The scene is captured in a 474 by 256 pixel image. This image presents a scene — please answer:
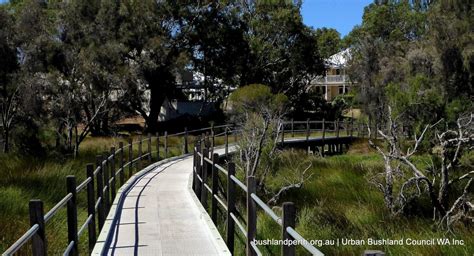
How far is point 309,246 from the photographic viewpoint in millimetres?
3828

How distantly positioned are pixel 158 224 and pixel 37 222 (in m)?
4.62

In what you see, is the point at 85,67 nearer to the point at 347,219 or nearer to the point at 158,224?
the point at 347,219

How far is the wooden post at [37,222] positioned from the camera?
4.51 metres

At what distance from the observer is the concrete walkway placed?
753 centimetres

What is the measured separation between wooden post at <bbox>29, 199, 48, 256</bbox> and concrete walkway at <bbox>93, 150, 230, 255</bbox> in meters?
2.62

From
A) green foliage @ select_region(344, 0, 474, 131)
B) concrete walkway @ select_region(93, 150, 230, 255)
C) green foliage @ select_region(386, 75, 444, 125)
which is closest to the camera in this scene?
concrete walkway @ select_region(93, 150, 230, 255)

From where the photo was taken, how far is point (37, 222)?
179 inches

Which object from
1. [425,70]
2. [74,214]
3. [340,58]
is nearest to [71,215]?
[74,214]

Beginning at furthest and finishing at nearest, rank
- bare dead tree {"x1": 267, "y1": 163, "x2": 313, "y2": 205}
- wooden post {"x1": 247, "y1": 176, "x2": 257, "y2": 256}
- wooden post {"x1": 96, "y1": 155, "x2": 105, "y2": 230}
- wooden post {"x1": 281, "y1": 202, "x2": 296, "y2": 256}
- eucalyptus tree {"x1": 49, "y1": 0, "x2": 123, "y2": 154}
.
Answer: eucalyptus tree {"x1": 49, "y1": 0, "x2": 123, "y2": 154} < bare dead tree {"x1": 267, "y1": 163, "x2": 313, "y2": 205} < wooden post {"x1": 96, "y1": 155, "x2": 105, "y2": 230} < wooden post {"x1": 247, "y1": 176, "x2": 257, "y2": 256} < wooden post {"x1": 281, "y1": 202, "x2": 296, "y2": 256}

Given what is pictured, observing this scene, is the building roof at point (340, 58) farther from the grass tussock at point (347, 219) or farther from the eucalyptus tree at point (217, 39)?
the grass tussock at point (347, 219)

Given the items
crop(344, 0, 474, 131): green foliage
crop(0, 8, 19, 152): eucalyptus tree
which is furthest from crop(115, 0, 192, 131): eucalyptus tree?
crop(344, 0, 474, 131): green foliage

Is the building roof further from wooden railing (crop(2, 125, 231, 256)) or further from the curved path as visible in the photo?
wooden railing (crop(2, 125, 231, 256))

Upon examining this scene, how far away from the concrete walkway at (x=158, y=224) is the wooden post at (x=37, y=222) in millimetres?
2619

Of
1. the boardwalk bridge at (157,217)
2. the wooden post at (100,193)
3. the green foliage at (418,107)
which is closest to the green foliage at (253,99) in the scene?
the green foliage at (418,107)
